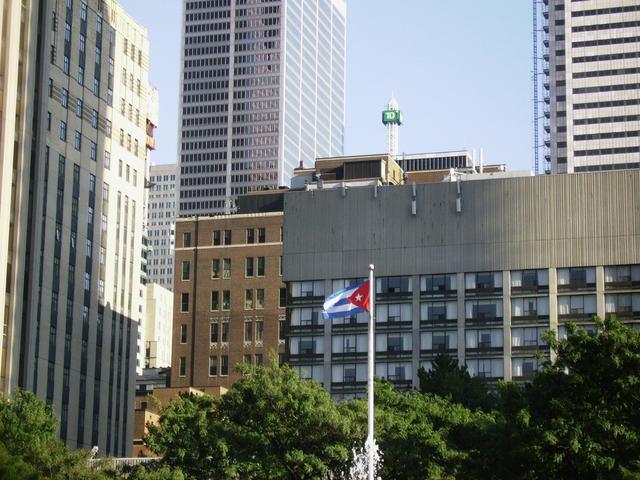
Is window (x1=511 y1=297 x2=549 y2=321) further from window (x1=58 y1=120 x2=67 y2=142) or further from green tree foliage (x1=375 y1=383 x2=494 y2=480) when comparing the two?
green tree foliage (x1=375 y1=383 x2=494 y2=480)

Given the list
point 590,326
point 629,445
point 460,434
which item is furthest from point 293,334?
point 629,445

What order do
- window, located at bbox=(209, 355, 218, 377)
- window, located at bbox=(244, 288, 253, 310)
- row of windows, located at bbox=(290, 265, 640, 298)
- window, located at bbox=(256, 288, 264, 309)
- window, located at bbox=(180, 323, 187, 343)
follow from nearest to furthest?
row of windows, located at bbox=(290, 265, 640, 298) < window, located at bbox=(209, 355, 218, 377) < window, located at bbox=(180, 323, 187, 343) < window, located at bbox=(244, 288, 253, 310) < window, located at bbox=(256, 288, 264, 309)

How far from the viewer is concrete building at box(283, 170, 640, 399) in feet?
496

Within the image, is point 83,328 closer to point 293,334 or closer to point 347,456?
point 293,334

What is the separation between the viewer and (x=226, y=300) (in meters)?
187

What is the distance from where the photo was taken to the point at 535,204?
507 ft

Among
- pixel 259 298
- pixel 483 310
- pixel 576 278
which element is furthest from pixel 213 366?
pixel 576 278

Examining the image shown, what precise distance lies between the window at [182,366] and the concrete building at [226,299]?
116 mm

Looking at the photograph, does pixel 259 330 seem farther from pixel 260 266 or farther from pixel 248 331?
pixel 260 266

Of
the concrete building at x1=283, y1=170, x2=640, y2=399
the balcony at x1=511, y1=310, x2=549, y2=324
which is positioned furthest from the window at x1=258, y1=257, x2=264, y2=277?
the balcony at x1=511, y1=310, x2=549, y2=324

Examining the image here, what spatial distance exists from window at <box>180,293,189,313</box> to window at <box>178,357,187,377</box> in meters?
6.22

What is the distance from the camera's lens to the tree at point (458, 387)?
110 meters

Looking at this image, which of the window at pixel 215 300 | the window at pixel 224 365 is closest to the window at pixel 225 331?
the window at pixel 224 365

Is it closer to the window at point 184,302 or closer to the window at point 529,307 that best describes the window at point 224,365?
the window at point 184,302
